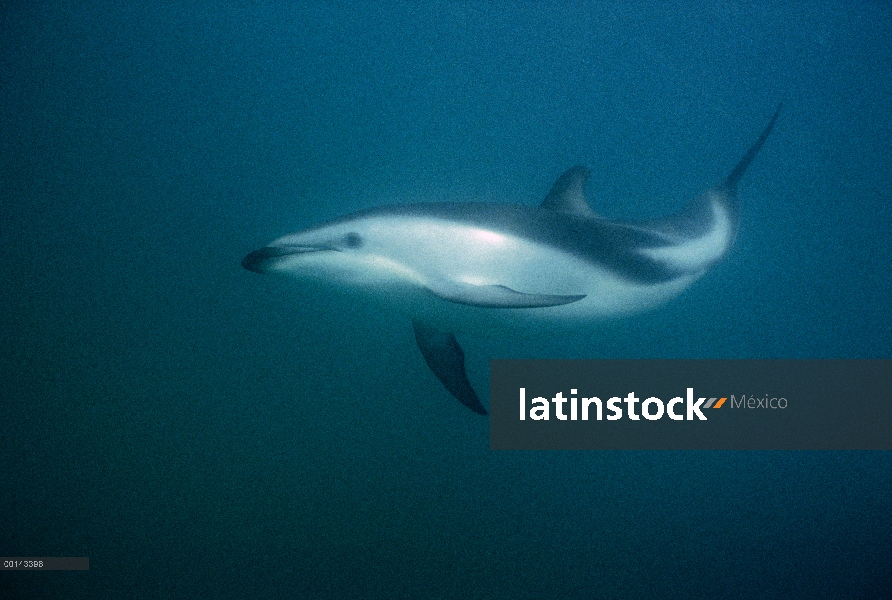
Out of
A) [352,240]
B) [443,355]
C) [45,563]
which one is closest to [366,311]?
[443,355]

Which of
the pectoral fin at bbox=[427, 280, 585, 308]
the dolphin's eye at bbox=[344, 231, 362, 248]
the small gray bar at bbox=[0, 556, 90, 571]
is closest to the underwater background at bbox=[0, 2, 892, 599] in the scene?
the small gray bar at bbox=[0, 556, 90, 571]

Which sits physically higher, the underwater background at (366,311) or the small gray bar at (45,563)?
the underwater background at (366,311)

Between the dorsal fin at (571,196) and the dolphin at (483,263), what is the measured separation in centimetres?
22

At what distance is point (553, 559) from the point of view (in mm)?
3828

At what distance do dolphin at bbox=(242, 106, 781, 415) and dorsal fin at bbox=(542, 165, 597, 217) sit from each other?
22cm

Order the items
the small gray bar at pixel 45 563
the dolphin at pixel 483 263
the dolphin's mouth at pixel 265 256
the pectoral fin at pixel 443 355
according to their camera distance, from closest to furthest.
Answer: the dolphin's mouth at pixel 265 256 < the dolphin at pixel 483 263 < the pectoral fin at pixel 443 355 < the small gray bar at pixel 45 563

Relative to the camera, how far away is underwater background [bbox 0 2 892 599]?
3.88 meters

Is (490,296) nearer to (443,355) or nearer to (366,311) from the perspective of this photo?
(443,355)

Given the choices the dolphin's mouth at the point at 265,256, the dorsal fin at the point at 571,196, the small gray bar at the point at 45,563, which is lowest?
the small gray bar at the point at 45,563

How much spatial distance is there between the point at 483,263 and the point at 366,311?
213 cm

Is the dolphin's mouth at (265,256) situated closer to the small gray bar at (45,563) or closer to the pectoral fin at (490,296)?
the pectoral fin at (490,296)

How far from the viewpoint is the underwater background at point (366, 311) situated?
388cm

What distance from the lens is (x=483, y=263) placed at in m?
2.63

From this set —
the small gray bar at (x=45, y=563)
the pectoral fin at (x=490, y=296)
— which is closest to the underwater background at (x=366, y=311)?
the small gray bar at (x=45, y=563)
